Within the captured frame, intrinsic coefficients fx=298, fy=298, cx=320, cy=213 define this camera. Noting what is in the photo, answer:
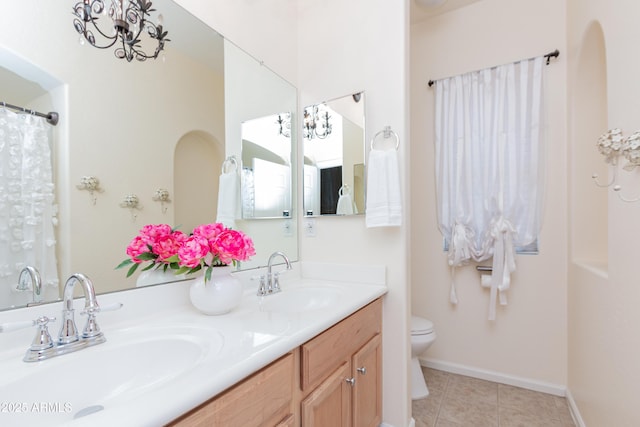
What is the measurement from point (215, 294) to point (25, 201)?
1.96 feet

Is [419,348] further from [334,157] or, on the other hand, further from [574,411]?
[334,157]

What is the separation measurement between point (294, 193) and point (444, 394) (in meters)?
1.71

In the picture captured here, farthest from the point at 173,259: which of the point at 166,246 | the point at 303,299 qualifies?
the point at 303,299

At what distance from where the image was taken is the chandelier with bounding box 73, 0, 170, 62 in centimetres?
96

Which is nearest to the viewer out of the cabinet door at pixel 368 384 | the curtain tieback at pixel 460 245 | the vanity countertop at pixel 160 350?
the vanity countertop at pixel 160 350

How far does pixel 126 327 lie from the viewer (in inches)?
37.3

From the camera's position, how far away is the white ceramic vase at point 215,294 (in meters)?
1.05

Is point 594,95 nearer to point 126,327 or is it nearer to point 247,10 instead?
point 247,10

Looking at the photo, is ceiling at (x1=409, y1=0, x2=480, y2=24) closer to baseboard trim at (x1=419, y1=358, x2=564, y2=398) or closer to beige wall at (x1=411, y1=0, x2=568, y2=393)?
beige wall at (x1=411, y1=0, x2=568, y2=393)

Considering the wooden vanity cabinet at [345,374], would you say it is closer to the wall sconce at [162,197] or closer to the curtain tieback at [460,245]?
the wall sconce at [162,197]

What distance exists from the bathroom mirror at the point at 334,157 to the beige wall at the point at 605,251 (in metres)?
1.09

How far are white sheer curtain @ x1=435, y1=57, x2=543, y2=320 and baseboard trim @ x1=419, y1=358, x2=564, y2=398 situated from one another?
447 millimetres

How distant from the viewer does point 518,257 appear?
83.7 inches

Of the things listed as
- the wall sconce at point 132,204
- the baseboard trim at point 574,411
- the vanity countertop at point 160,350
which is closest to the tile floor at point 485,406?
the baseboard trim at point 574,411
